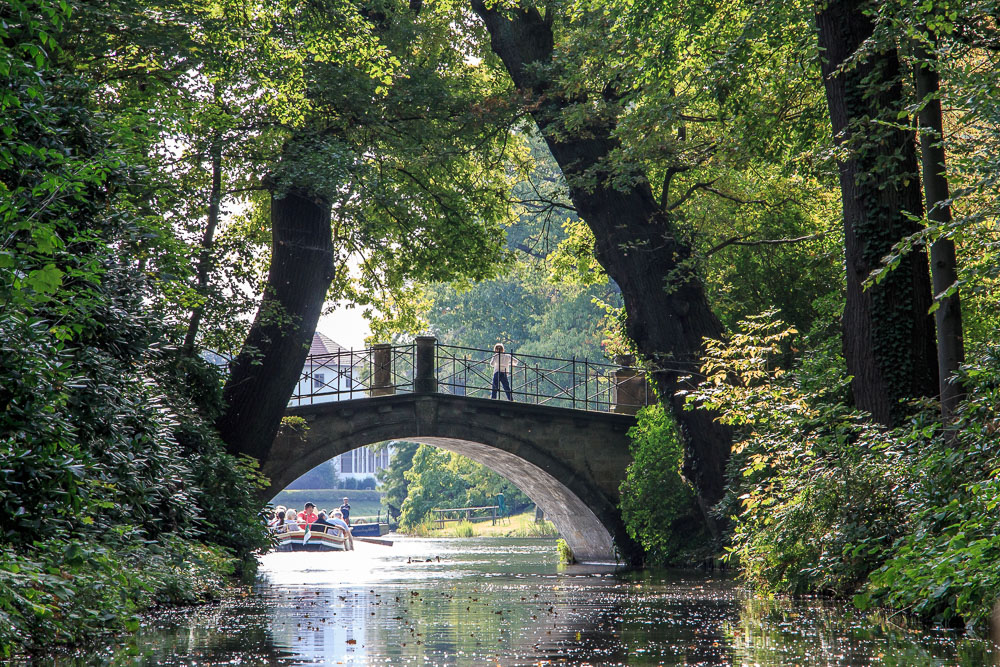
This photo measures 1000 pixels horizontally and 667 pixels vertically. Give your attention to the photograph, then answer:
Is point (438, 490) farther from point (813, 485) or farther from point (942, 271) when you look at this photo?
point (942, 271)

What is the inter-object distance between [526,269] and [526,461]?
18.5 meters

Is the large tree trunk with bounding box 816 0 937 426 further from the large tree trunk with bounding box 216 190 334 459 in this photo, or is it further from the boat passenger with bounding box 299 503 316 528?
the boat passenger with bounding box 299 503 316 528

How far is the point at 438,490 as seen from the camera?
46.4 m

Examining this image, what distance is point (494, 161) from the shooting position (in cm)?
1991

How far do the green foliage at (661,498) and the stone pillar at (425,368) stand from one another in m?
4.11

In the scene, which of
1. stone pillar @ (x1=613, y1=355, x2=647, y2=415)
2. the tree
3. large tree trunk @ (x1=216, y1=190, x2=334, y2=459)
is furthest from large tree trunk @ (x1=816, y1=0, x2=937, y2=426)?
stone pillar @ (x1=613, y1=355, x2=647, y2=415)

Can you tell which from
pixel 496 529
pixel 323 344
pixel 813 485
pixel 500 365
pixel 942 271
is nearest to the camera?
pixel 942 271

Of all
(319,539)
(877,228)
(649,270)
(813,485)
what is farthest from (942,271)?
(319,539)

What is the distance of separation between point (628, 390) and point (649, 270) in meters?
6.96

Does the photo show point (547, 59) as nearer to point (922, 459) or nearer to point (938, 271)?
point (938, 271)

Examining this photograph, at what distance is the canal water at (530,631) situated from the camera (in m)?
6.13

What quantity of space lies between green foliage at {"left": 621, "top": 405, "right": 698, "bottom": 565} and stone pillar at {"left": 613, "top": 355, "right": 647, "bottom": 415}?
2266 mm

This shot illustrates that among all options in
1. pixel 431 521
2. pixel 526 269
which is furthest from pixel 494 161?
pixel 431 521

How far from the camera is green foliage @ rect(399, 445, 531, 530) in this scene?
45.5 m
